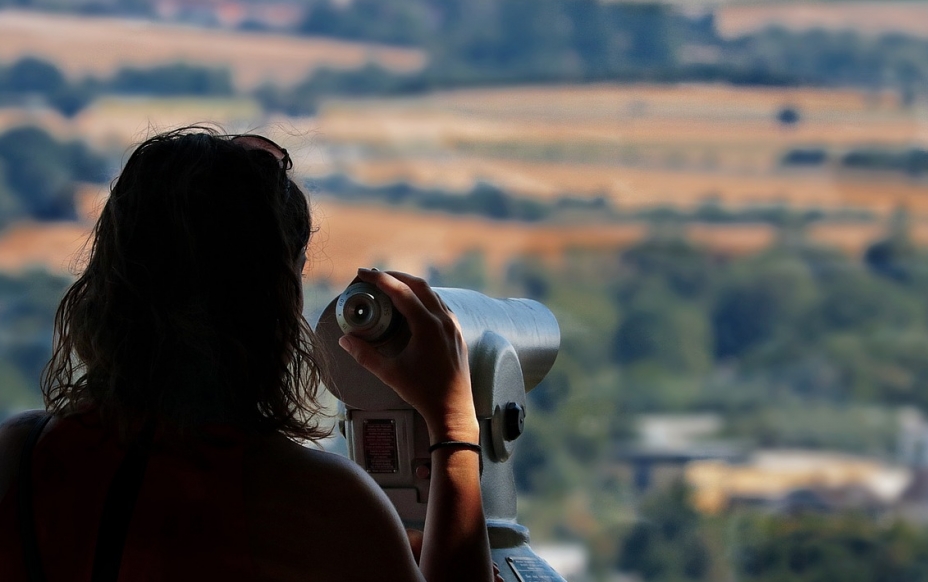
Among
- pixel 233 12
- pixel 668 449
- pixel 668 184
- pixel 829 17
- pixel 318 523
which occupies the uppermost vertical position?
pixel 829 17

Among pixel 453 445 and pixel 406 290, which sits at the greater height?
pixel 406 290

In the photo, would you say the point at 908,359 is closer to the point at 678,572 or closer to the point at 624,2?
the point at 678,572

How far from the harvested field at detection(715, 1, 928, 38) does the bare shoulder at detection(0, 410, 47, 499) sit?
7.53 meters

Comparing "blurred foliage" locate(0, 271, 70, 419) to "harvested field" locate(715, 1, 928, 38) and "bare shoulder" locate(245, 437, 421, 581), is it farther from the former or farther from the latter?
"harvested field" locate(715, 1, 928, 38)

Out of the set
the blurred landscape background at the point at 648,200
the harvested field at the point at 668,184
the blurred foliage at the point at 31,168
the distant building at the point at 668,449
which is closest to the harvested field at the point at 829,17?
the blurred landscape background at the point at 648,200

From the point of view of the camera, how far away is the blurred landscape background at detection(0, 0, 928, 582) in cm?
739

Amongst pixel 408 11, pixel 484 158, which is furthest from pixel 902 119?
pixel 408 11

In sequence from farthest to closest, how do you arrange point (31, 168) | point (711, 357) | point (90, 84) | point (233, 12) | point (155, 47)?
point (711, 357), point (155, 47), point (233, 12), point (90, 84), point (31, 168)

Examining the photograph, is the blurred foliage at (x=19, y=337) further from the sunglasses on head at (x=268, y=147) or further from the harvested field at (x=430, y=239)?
the sunglasses on head at (x=268, y=147)

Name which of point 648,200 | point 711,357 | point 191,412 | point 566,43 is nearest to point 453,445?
point 191,412

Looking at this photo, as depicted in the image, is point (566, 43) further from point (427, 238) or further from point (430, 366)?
point (430, 366)

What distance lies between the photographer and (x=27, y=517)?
89 cm

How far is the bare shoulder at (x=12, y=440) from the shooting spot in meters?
0.91

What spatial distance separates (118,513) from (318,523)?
6.5 inches
